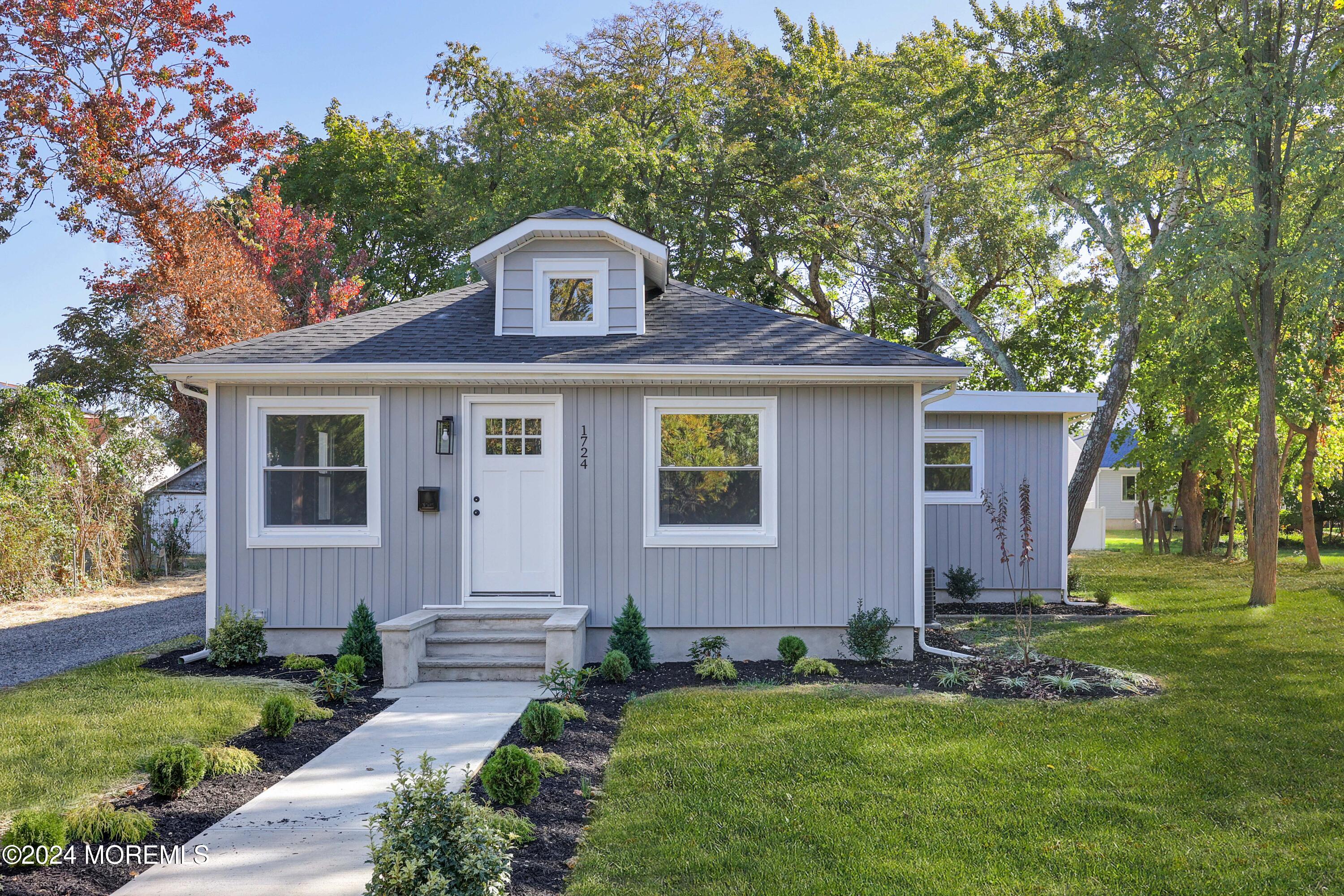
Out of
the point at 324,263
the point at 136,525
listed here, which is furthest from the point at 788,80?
the point at 136,525

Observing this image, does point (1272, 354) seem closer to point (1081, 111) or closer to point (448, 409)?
point (1081, 111)

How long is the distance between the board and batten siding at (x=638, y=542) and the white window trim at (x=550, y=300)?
2.76 ft

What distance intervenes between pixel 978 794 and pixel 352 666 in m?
4.66

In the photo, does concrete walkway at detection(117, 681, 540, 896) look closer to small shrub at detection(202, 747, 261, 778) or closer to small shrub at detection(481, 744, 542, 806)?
small shrub at detection(202, 747, 261, 778)

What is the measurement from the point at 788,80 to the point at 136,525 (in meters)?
14.8

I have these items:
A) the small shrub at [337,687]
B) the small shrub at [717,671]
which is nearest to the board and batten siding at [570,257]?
the small shrub at [717,671]

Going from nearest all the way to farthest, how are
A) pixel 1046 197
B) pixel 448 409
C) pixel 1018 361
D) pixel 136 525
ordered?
pixel 448 409 → pixel 1046 197 → pixel 136 525 → pixel 1018 361

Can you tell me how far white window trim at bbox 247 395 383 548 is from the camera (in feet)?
25.8

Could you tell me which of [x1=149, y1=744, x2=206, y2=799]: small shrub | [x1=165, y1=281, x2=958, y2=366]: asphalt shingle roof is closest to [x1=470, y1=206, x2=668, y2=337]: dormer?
[x1=165, y1=281, x2=958, y2=366]: asphalt shingle roof

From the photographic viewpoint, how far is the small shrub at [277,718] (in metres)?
5.20

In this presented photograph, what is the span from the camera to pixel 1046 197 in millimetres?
12711

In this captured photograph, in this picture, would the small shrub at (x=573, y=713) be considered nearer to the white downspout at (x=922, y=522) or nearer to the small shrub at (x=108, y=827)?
the small shrub at (x=108, y=827)

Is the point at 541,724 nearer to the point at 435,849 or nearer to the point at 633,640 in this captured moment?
the point at 435,849

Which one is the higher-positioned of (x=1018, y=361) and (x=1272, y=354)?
(x=1018, y=361)
